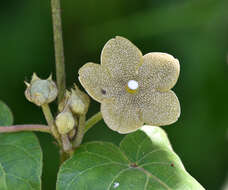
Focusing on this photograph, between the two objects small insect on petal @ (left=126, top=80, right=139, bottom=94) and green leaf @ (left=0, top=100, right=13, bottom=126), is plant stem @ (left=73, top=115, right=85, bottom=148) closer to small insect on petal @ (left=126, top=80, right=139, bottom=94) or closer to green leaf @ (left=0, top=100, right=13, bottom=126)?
small insect on petal @ (left=126, top=80, right=139, bottom=94)

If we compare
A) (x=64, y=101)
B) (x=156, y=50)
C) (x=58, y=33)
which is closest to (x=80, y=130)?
(x=64, y=101)

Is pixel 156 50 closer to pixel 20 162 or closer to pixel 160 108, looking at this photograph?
pixel 160 108

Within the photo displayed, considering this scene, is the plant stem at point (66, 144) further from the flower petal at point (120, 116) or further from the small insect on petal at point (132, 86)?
the small insect on petal at point (132, 86)

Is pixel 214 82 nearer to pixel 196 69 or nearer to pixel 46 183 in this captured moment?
pixel 196 69

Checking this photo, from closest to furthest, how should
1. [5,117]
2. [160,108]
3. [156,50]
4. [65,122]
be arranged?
[65,122] → [160,108] → [5,117] → [156,50]

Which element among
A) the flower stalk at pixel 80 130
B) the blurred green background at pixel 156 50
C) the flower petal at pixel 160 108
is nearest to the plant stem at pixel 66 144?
the flower stalk at pixel 80 130

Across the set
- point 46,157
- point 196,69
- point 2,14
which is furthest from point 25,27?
point 196,69
